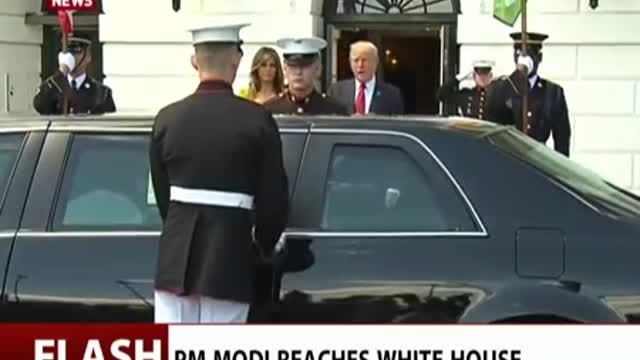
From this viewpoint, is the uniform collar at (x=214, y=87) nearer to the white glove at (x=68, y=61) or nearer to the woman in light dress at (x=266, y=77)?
the woman in light dress at (x=266, y=77)

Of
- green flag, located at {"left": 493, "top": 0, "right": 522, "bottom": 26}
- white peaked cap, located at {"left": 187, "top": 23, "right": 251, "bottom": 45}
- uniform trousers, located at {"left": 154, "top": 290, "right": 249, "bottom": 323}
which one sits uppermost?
green flag, located at {"left": 493, "top": 0, "right": 522, "bottom": 26}

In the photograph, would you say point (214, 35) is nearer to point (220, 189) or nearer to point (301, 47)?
point (220, 189)

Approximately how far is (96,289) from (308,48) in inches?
111

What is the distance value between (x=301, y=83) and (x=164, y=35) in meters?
5.31

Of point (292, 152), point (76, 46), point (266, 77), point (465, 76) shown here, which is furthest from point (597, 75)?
point (292, 152)

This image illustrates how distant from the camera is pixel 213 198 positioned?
4031mm

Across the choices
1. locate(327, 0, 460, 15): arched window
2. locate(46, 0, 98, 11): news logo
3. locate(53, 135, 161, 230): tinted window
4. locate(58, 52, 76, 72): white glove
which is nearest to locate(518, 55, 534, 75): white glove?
locate(327, 0, 460, 15): arched window

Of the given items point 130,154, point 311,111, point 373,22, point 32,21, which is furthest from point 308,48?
point 32,21

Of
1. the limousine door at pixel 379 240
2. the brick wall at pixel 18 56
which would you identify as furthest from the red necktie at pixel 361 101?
the brick wall at pixel 18 56

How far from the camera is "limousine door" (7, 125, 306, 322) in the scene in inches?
166

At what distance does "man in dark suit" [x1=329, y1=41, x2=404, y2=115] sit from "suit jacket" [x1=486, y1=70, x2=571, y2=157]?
2.88ft

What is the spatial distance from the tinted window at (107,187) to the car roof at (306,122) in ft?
0.25

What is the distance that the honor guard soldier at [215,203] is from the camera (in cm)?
400

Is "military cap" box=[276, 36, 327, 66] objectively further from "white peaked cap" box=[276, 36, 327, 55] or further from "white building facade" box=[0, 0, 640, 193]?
"white building facade" box=[0, 0, 640, 193]
